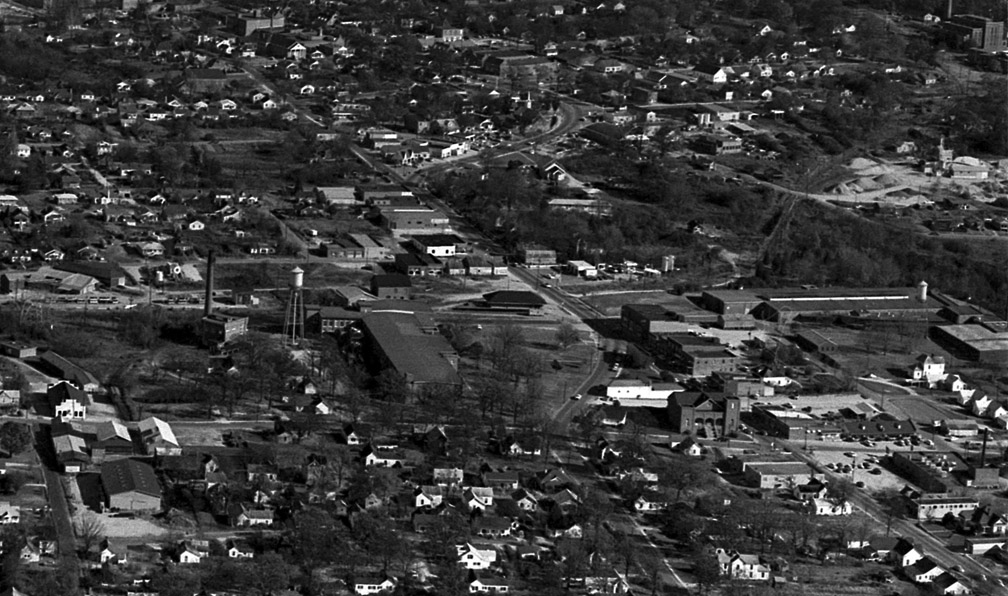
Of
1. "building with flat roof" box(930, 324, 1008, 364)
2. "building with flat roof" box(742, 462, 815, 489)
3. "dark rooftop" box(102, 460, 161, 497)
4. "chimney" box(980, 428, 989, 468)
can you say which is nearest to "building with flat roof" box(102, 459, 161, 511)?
"dark rooftop" box(102, 460, 161, 497)

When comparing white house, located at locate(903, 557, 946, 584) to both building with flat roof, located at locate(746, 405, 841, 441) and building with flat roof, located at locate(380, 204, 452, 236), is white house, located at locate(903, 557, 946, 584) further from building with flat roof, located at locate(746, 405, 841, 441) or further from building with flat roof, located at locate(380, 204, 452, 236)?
building with flat roof, located at locate(380, 204, 452, 236)

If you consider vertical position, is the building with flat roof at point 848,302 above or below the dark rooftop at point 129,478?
below

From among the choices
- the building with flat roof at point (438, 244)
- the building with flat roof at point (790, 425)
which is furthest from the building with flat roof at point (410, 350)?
the building with flat roof at point (438, 244)

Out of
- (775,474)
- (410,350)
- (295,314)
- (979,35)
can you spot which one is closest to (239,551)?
(775,474)

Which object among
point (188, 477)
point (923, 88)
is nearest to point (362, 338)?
point (188, 477)

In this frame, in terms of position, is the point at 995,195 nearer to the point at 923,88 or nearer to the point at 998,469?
the point at 923,88

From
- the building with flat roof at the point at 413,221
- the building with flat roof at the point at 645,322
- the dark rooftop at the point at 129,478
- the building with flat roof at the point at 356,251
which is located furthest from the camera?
the building with flat roof at the point at 413,221

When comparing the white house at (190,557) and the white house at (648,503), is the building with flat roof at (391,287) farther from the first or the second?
the white house at (190,557)
